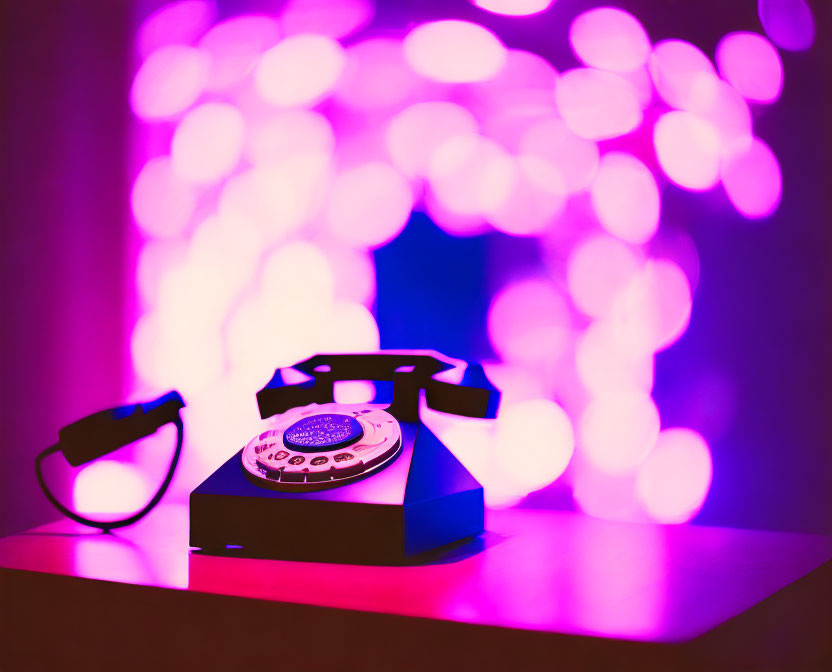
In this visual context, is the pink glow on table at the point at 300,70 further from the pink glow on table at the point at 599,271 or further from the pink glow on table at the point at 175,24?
the pink glow on table at the point at 599,271

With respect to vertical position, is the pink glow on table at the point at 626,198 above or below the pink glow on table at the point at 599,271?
above

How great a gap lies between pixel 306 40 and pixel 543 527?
A: 29.8 inches

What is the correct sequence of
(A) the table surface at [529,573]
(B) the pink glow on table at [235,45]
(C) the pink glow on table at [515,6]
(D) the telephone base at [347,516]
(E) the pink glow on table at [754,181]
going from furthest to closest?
(B) the pink glow on table at [235,45], (C) the pink glow on table at [515,6], (E) the pink glow on table at [754,181], (D) the telephone base at [347,516], (A) the table surface at [529,573]

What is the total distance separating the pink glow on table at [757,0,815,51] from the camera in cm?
87

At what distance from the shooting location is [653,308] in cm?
90

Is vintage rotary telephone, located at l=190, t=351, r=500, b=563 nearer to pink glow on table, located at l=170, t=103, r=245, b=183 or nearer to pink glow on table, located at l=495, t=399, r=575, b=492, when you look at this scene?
pink glow on table, located at l=495, t=399, r=575, b=492

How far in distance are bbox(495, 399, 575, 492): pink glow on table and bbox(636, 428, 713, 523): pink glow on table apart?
0.10 metres

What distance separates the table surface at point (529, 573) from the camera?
0.51 m

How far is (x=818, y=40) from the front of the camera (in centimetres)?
87

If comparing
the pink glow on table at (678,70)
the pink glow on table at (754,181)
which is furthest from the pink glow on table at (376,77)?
the pink glow on table at (754,181)

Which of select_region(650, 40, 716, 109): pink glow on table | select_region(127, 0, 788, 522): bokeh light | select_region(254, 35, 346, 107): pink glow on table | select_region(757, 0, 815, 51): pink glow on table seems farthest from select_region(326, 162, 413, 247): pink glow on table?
select_region(757, 0, 815, 51): pink glow on table

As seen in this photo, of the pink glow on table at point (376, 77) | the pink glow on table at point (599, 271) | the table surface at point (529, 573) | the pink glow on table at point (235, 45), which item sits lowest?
the table surface at point (529, 573)

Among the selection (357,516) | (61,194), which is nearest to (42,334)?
(61,194)

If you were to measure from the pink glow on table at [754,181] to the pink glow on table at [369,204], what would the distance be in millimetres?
407
